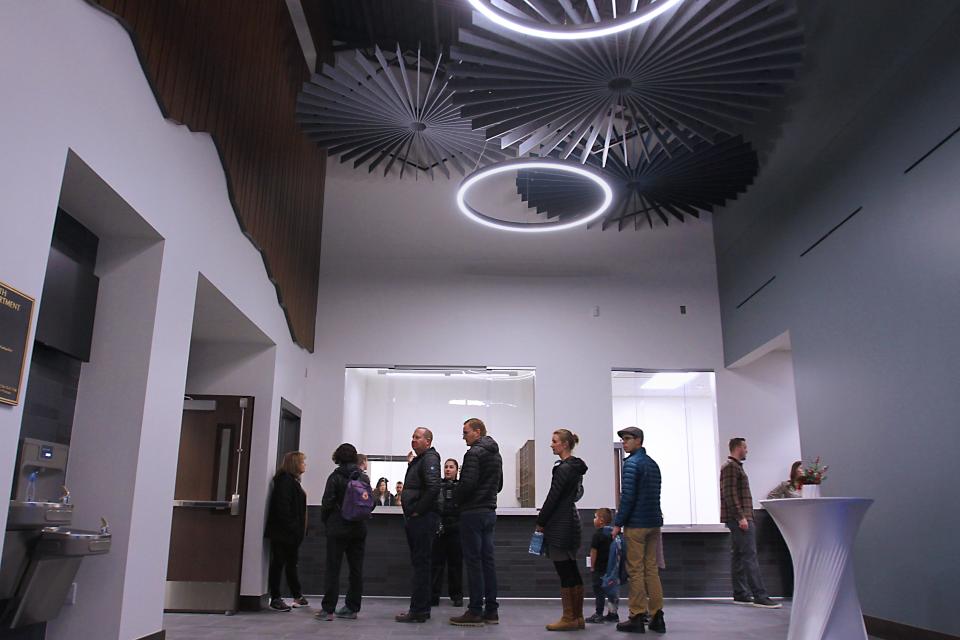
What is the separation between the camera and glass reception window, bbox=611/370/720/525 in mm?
9070

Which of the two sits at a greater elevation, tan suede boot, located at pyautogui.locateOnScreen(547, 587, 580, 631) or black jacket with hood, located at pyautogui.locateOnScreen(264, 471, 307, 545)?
black jacket with hood, located at pyautogui.locateOnScreen(264, 471, 307, 545)

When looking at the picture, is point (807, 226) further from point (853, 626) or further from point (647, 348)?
point (853, 626)

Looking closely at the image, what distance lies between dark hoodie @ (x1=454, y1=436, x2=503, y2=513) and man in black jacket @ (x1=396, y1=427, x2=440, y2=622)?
257 millimetres

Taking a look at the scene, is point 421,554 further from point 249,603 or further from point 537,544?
point 249,603

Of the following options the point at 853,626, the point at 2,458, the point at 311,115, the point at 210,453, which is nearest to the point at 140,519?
the point at 2,458

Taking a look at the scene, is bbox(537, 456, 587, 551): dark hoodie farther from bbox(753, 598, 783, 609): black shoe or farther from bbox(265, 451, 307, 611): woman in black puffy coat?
bbox(753, 598, 783, 609): black shoe

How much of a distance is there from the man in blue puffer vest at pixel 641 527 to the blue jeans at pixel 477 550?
1.00 metres

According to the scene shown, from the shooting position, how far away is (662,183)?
8312 millimetres

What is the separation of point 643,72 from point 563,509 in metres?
3.40

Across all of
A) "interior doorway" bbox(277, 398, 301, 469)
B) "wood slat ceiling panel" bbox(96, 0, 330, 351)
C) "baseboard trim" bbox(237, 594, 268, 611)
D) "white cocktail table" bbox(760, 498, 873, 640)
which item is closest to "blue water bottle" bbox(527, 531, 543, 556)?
"white cocktail table" bbox(760, 498, 873, 640)

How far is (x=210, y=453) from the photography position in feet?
22.6

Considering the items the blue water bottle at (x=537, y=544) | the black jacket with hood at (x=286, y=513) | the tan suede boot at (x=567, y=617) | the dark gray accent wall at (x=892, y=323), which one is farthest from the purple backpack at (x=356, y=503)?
the dark gray accent wall at (x=892, y=323)

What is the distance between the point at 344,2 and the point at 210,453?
5.20 metres

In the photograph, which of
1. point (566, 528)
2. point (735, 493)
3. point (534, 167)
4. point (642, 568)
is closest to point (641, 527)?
point (642, 568)
